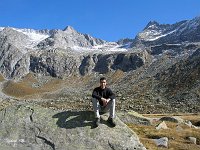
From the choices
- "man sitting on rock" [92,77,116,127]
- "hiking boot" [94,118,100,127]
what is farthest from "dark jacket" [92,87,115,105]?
"hiking boot" [94,118,100,127]

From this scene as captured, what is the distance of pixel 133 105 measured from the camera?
158250 mm

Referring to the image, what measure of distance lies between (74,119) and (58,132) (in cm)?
132

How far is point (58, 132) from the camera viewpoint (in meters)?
22.5

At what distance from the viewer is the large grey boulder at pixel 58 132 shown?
22.0m

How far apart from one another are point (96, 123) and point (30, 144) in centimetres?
384

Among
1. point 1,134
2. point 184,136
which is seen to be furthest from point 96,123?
point 184,136

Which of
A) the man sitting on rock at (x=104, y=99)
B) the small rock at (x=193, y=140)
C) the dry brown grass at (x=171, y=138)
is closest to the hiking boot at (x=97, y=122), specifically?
the man sitting on rock at (x=104, y=99)

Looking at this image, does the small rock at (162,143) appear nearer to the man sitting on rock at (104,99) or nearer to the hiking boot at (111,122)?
the hiking boot at (111,122)

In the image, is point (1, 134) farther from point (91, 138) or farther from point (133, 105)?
point (133, 105)

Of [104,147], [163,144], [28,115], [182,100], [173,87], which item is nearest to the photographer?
[104,147]

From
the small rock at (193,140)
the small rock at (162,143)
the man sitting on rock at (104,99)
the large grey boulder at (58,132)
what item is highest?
the man sitting on rock at (104,99)

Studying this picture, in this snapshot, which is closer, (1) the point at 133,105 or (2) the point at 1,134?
(2) the point at 1,134

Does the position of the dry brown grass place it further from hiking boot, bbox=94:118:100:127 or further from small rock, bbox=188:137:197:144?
hiking boot, bbox=94:118:100:127

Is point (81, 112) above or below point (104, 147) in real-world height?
above
